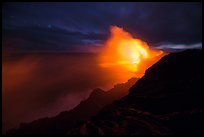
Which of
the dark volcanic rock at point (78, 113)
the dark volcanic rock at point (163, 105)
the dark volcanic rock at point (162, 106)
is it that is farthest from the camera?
the dark volcanic rock at point (78, 113)

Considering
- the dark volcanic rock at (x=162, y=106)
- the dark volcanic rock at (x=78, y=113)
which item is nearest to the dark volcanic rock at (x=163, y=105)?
the dark volcanic rock at (x=162, y=106)

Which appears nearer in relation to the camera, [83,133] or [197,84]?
[83,133]

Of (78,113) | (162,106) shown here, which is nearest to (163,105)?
(162,106)

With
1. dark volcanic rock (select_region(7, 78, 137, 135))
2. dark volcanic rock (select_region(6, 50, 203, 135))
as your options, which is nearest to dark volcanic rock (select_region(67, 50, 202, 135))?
dark volcanic rock (select_region(6, 50, 203, 135))

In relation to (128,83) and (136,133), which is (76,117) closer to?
(128,83)

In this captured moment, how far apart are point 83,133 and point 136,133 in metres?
6.08

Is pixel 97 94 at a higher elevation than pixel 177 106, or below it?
higher

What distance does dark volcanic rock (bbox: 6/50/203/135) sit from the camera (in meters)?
29.3

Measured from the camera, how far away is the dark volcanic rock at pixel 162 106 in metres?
29.3

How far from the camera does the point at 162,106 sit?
1457 inches

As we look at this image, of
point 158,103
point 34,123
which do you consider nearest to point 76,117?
point 34,123

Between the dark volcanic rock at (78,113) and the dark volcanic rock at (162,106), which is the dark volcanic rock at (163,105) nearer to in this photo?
the dark volcanic rock at (162,106)

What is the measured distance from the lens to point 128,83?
389 feet

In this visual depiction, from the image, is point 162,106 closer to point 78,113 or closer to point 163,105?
point 163,105
